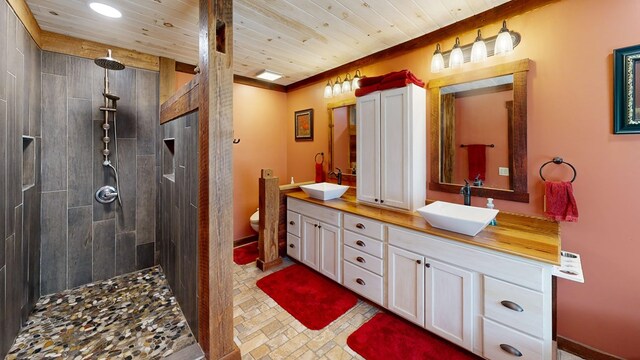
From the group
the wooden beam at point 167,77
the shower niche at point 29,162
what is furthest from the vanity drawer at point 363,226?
the shower niche at point 29,162

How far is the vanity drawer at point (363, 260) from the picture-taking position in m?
2.03

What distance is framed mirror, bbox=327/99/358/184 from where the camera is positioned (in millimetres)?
2984

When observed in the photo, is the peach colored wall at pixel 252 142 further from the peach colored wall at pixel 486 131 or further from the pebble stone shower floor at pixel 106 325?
the peach colored wall at pixel 486 131

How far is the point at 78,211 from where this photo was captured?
7.63 feet

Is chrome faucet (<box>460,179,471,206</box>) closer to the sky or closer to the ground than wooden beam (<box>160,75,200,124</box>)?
closer to the ground

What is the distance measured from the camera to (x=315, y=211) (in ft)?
8.45

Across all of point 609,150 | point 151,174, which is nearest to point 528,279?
point 609,150

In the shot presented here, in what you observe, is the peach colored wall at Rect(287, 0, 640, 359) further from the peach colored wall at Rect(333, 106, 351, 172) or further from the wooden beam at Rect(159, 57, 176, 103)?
the wooden beam at Rect(159, 57, 176, 103)

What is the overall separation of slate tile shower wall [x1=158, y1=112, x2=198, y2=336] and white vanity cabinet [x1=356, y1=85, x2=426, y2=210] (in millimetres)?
1529

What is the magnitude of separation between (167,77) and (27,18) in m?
1.04

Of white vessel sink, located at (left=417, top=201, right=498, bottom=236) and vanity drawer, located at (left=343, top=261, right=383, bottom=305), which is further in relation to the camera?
vanity drawer, located at (left=343, top=261, right=383, bottom=305)

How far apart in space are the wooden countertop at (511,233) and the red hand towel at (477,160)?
349 mm

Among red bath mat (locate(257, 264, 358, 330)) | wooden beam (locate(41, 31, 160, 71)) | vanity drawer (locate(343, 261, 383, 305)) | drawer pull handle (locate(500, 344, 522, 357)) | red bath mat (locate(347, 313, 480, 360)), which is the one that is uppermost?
wooden beam (locate(41, 31, 160, 71))

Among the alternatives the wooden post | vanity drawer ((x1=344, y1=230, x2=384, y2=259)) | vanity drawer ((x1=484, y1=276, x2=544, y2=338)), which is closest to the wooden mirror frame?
vanity drawer ((x1=484, y1=276, x2=544, y2=338))
